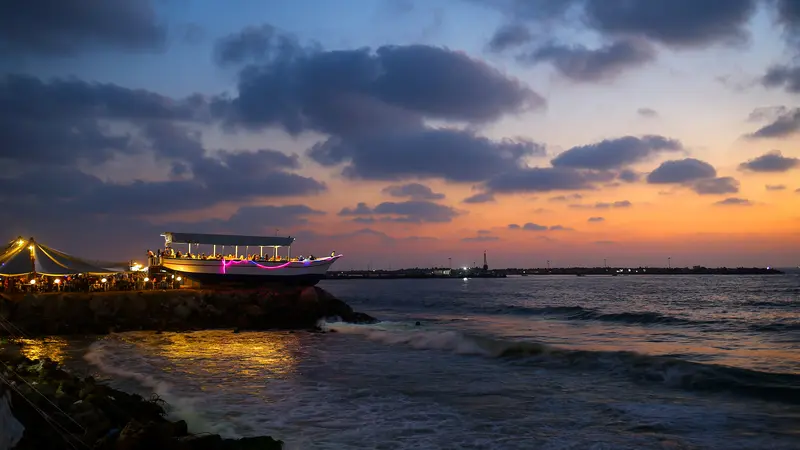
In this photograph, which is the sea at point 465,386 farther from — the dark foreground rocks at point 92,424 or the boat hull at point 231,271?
the boat hull at point 231,271

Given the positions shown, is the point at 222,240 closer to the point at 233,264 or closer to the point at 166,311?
the point at 233,264

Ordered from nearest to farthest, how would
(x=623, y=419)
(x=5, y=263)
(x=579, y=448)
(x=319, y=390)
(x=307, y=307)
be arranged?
(x=579, y=448)
(x=623, y=419)
(x=319, y=390)
(x=5, y=263)
(x=307, y=307)

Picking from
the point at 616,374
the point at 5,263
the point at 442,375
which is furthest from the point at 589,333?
the point at 5,263

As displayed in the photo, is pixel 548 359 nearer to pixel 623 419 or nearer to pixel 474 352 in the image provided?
pixel 474 352

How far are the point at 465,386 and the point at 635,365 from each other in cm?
703

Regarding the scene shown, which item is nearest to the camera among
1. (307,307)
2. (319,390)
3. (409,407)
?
(409,407)

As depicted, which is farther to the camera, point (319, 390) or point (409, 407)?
point (319, 390)

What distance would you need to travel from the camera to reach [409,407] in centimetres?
1295

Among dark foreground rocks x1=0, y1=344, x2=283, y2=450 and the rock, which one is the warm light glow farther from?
the rock

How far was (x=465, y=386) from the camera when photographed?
617 inches

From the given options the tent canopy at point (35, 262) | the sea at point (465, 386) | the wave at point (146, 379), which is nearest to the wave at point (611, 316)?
the sea at point (465, 386)

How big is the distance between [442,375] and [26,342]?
63.9ft

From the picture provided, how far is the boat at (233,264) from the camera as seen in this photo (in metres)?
48.4

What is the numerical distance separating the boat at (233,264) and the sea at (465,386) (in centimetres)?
1977
